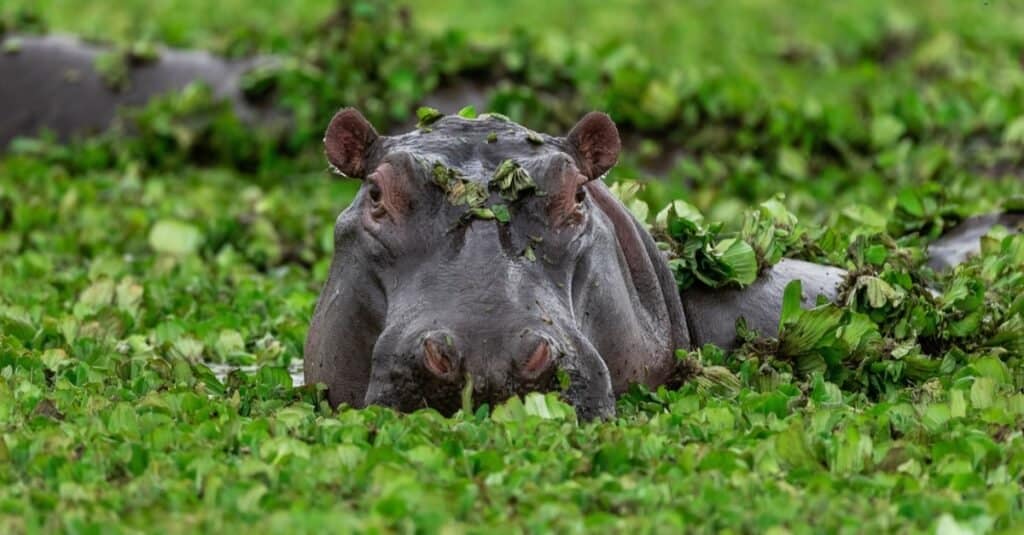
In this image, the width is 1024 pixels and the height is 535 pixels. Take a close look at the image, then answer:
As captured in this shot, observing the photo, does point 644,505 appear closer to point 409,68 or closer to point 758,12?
point 409,68

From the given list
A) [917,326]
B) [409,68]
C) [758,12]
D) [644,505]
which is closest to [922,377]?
[917,326]

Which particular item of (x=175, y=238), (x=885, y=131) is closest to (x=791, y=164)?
(x=885, y=131)

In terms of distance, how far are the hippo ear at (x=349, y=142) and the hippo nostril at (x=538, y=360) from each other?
128 cm

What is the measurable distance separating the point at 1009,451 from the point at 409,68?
9.42m

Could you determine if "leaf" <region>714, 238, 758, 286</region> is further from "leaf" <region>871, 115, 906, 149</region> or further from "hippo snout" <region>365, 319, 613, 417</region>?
"leaf" <region>871, 115, 906, 149</region>

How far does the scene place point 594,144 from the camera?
7.02 metres

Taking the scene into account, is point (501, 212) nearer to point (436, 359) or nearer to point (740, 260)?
point (436, 359)

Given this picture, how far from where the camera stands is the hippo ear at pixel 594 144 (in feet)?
22.9

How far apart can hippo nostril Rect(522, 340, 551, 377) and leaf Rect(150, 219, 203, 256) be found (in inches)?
221

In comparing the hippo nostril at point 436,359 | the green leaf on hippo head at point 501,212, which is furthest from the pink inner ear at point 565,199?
the hippo nostril at point 436,359

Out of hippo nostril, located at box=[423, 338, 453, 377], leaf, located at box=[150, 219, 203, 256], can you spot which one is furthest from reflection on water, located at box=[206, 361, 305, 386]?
leaf, located at box=[150, 219, 203, 256]

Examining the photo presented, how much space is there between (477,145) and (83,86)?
9240mm

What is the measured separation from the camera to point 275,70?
15.1 metres


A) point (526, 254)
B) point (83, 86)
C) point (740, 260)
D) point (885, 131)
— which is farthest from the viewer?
point (83, 86)
